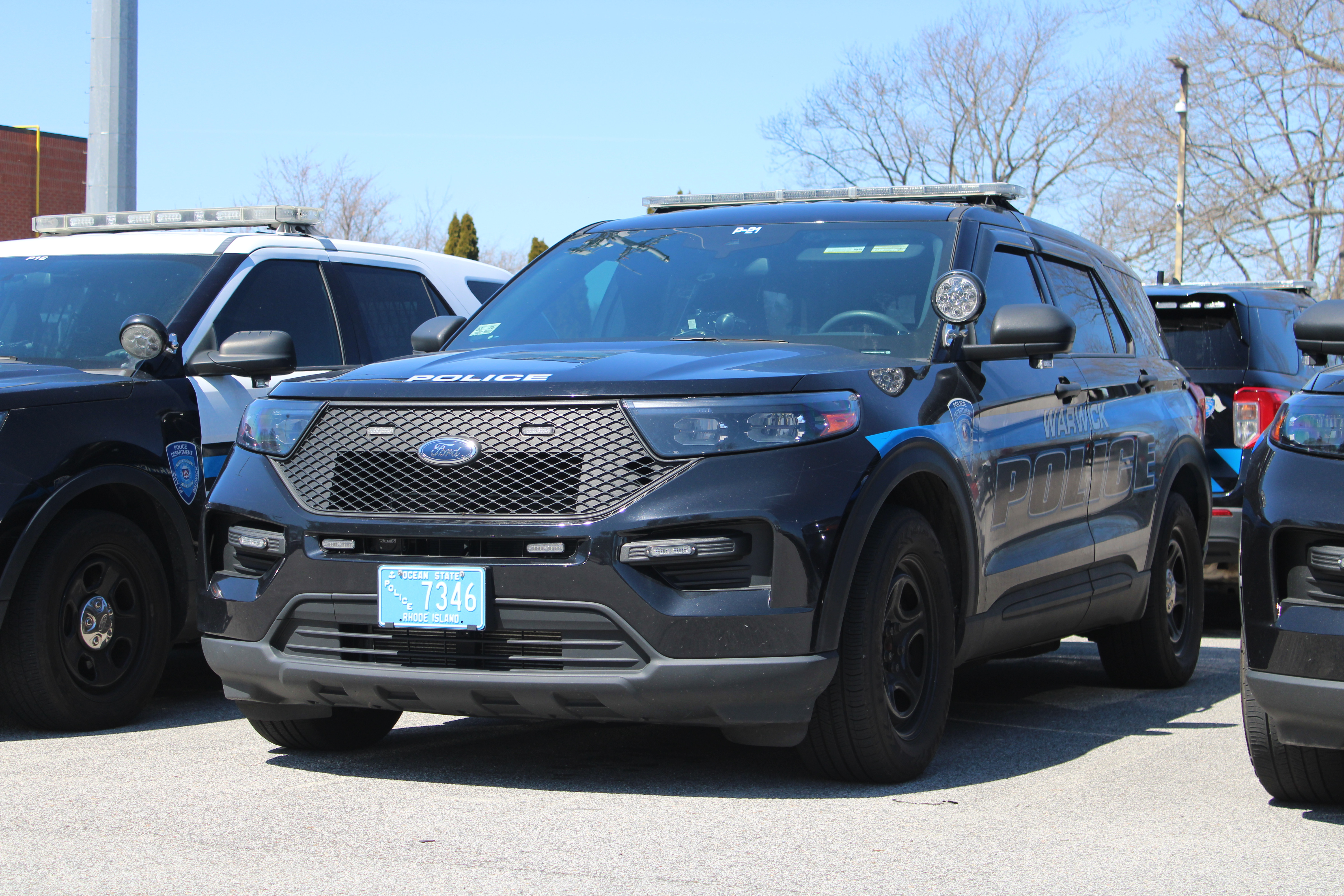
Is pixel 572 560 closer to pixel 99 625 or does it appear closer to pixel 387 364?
pixel 387 364

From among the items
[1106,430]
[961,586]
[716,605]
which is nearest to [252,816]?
[716,605]

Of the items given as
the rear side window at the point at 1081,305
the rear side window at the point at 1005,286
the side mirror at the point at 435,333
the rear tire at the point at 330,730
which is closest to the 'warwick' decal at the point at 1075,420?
the rear side window at the point at 1081,305

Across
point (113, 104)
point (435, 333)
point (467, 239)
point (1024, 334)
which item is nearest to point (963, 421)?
point (1024, 334)

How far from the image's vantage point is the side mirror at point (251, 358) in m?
6.24

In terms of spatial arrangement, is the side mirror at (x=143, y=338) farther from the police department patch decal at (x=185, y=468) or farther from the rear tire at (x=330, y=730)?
the rear tire at (x=330, y=730)

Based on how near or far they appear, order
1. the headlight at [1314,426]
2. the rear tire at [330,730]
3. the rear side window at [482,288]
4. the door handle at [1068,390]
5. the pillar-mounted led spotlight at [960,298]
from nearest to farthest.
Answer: the headlight at [1314,426]
the pillar-mounted led spotlight at [960,298]
the rear tire at [330,730]
the door handle at [1068,390]
the rear side window at [482,288]

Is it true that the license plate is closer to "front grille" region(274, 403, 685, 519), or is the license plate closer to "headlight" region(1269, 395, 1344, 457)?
"front grille" region(274, 403, 685, 519)

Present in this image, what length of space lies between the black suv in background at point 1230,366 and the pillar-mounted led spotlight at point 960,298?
378cm

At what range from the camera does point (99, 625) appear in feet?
19.6

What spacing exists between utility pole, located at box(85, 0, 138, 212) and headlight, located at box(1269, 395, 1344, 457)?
32.6 ft

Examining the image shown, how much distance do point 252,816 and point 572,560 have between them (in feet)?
3.79

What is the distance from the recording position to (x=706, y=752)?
553 centimetres

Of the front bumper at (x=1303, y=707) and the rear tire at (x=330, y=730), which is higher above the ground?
the front bumper at (x=1303, y=707)

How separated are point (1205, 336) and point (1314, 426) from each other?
5216 mm
